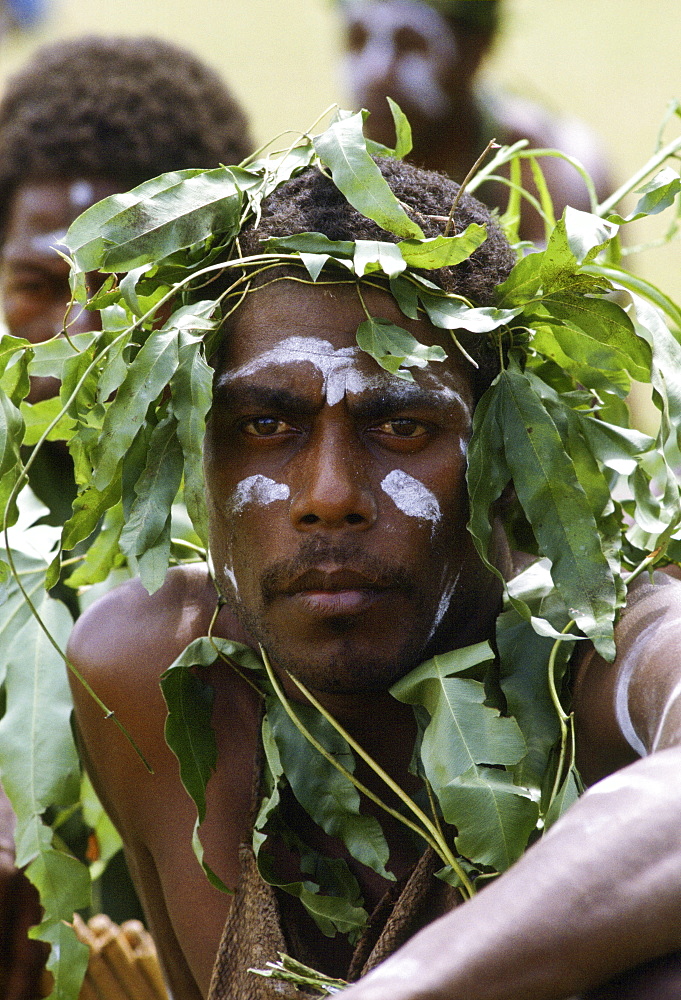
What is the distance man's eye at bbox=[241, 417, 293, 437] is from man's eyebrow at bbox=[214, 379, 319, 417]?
0.02 metres

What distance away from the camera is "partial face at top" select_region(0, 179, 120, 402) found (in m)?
2.79

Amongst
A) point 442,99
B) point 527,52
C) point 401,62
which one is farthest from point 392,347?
point 527,52

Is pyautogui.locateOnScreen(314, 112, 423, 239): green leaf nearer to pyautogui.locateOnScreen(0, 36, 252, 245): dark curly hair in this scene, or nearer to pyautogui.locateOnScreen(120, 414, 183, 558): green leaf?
pyautogui.locateOnScreen(120, 414, 183, 558): green leaf

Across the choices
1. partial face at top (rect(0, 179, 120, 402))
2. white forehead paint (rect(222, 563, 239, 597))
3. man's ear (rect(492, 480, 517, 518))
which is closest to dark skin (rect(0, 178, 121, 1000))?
partial face at top (rect(0, 179, 120, 402))

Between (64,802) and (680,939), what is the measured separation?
100 cm

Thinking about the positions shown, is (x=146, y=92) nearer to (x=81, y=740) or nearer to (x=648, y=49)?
(x=81, y=740)

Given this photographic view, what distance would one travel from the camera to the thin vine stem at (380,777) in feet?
4.69

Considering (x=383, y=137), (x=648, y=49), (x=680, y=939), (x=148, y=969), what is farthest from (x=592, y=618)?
(x=648, y=49)

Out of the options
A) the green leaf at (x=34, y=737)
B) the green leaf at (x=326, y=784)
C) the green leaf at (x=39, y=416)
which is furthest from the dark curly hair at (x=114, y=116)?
the green leaf at (x=326, y=784)

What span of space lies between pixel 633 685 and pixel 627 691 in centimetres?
1

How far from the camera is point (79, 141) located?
286 cm

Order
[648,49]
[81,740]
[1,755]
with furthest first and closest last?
[648,49] → [81,740] → [1,755]

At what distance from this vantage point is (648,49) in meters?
6.68

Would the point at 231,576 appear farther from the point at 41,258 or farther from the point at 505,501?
the point at 41,258
